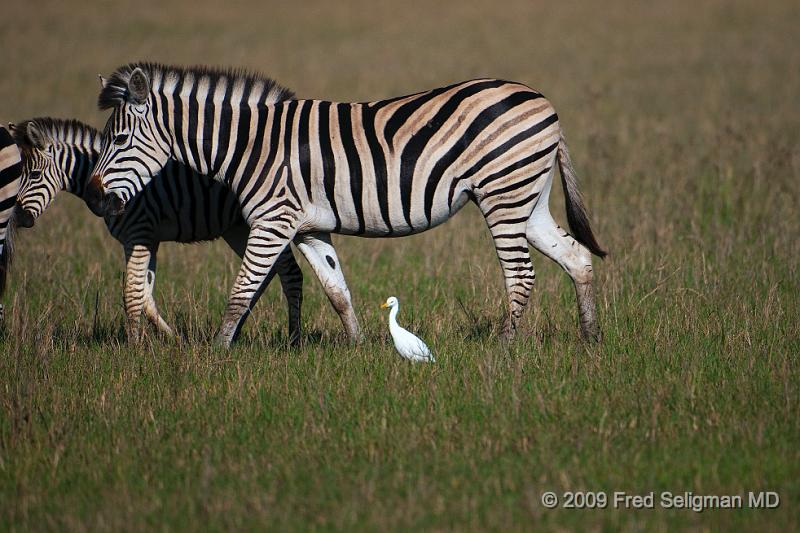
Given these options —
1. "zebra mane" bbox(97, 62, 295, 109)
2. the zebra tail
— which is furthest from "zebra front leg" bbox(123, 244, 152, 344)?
the zebra tail

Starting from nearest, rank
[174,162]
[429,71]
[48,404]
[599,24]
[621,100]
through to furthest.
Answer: [48,404] → [174,162] → [621,100] → [429,71] → [599,24]

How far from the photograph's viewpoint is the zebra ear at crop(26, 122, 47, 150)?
8633 millimetres

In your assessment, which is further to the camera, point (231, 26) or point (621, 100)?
point (231, 26)

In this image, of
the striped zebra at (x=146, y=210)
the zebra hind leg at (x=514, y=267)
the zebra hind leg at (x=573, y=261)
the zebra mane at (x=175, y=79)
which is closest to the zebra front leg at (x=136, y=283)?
the striped zebra at (x=146, y=210)

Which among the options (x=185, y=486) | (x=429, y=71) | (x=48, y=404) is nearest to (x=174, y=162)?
(x=48, y=404)

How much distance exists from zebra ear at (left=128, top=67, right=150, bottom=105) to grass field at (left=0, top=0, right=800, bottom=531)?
1.76 meters

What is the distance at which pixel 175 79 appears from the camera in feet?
26.8

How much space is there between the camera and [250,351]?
793 centimetres

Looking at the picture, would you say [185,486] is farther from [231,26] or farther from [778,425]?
[231,26]

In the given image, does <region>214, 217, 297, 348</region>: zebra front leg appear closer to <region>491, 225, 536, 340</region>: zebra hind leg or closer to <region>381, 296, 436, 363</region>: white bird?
<region>381, 296, 436, 363</region>: white bird

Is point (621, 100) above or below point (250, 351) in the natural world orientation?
above

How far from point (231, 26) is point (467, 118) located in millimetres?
32478

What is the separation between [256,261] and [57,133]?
2.49 meters

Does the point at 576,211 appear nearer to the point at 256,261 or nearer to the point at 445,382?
the point at 445,382
